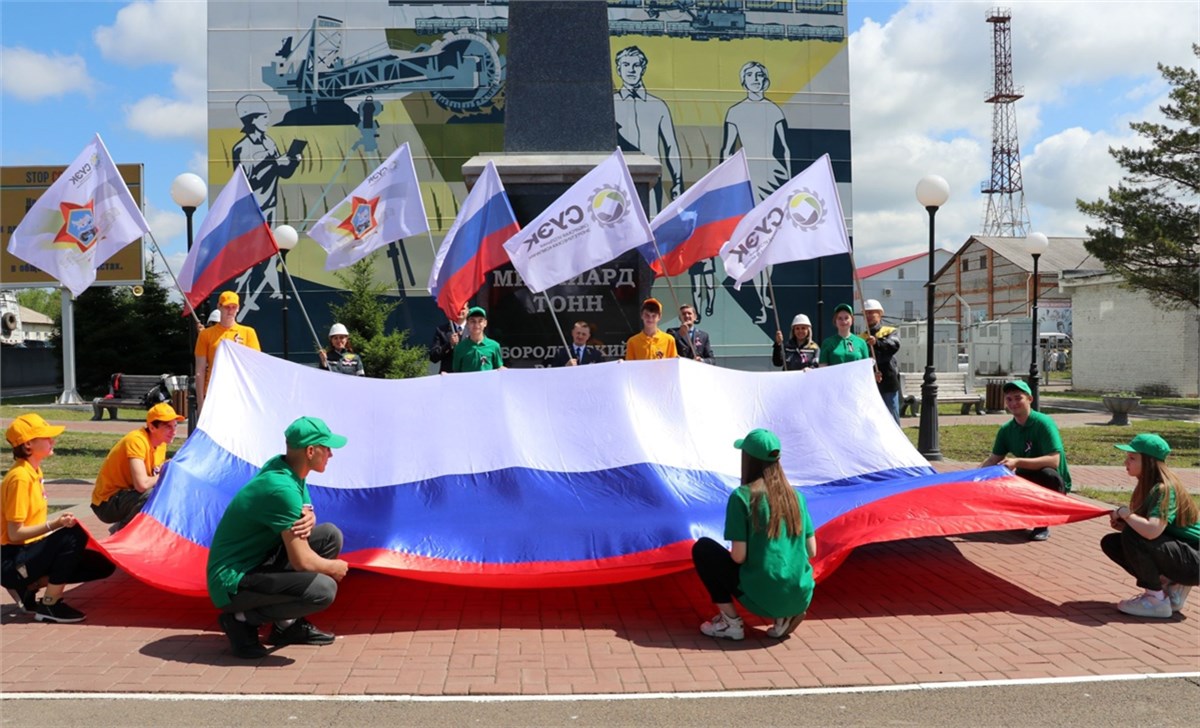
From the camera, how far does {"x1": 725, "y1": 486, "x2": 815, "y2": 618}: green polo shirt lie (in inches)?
217

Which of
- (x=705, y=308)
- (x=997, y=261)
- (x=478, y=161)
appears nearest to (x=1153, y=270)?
(x=705, y=308)

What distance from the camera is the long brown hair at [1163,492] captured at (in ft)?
19.8

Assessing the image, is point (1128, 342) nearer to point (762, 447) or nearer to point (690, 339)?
point (690, 339)

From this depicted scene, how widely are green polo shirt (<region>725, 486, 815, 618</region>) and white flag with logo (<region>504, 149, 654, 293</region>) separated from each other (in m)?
4.25

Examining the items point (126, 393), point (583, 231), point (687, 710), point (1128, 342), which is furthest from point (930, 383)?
point (1128, 342)

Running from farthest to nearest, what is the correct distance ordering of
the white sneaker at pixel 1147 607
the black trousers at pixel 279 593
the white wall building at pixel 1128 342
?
the white wall building at pixel 1128 342 < the white sneaker at pixel 1147 607 < the black trousers at pixel 279 593

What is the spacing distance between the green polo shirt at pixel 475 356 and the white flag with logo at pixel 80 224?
3204 millimetres

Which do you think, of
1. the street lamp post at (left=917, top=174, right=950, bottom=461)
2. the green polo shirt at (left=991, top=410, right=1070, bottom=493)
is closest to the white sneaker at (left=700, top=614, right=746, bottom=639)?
the green polo shirt at (left=991, top=410, right=1070, bottom=493)

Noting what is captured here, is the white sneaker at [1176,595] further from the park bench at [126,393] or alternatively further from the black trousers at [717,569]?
the park bench at [126,393]

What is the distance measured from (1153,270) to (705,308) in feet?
47.6

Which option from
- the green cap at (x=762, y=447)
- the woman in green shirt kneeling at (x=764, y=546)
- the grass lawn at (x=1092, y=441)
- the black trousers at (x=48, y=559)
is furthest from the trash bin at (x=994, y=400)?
the black trousers at (x=48, y=559)

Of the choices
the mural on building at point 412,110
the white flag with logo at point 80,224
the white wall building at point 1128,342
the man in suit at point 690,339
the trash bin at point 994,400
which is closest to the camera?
the white flag with logo at point 80,224

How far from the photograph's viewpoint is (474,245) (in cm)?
1002

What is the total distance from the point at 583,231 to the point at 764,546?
15.0ft
